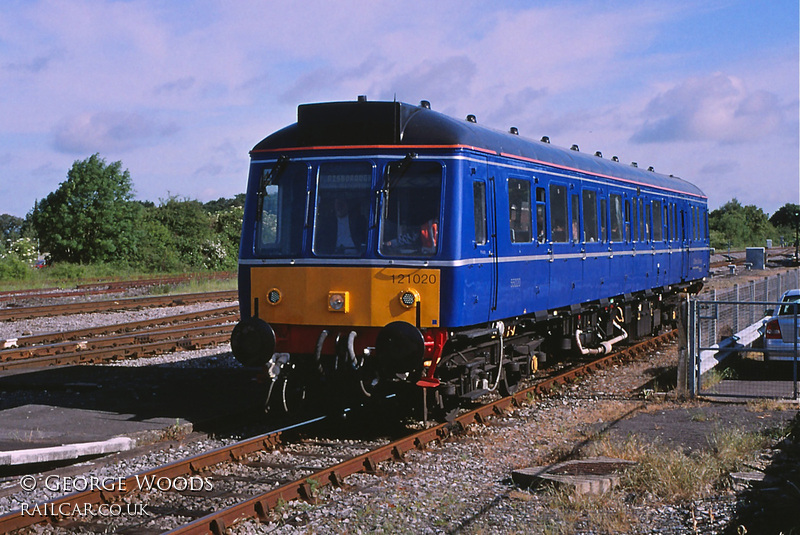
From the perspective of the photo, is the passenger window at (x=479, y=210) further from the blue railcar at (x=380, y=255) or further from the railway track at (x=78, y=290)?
the railway track at (x=78, y=290)

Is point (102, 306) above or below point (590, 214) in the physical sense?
below

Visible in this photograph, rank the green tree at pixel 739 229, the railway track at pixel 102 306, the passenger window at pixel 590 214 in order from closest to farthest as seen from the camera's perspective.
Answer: the passenger window at pixel 590 214
the railway track at pixel 102 306
the green tree at pixel 739 229

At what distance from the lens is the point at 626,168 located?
17.3 metres

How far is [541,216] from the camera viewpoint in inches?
468

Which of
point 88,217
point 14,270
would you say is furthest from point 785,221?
point 14,270

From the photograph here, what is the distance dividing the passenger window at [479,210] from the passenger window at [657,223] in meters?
9.14

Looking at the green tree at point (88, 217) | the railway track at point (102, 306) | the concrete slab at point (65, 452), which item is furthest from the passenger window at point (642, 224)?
the green tree at point (88, 217)

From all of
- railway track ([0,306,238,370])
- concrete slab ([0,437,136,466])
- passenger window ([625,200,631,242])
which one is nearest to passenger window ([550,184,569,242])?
passenger window ([625,200,631,242])

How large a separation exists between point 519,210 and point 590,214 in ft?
11.0

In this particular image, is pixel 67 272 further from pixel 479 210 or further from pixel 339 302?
pixel 479 210

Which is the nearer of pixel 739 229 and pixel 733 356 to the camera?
pixel 733 356

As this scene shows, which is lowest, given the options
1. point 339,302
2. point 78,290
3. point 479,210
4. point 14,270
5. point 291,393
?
point 291,393

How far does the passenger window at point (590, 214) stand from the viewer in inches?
545

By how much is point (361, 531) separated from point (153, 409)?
5.04 metres
